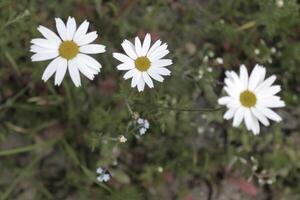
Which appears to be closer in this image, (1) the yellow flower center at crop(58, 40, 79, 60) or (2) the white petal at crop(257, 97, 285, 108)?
(1) the yellow flower center at crop(58, 40, 79, 60)

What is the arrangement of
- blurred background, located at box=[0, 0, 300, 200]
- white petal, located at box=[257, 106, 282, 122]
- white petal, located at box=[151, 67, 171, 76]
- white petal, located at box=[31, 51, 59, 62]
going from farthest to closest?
blurred background, located at box=[0, 0, 300, 200], white petal, located at box=[257, 106, 282, 122], white petal, located at box=[151, 67, 171, 76], white petal, located at box=[31, 51, 59, 62]

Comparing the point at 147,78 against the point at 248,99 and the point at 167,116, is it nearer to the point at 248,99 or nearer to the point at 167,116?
the point at 248,99

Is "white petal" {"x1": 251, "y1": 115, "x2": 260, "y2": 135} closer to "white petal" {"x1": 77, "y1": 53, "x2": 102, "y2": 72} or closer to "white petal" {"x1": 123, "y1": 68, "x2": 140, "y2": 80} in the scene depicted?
"white petal" {"x1": 123, "y1": 68, "x2": 140, "y2": 80}

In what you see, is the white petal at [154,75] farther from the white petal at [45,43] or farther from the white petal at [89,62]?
the white petal at [45,43]

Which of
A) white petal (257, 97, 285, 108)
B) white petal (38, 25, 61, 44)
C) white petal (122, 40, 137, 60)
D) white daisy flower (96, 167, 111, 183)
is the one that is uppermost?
white petal (122, 40, 137, 60)

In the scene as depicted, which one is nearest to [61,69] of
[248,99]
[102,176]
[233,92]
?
[102,176]

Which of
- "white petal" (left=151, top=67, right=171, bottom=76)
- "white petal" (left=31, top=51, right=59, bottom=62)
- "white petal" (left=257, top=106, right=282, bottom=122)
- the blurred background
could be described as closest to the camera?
"white petal" (left=31, top=51, right=59, bottom=62)

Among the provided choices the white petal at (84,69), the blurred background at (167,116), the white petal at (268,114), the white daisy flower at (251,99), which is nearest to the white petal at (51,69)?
the white petal at (84,69)

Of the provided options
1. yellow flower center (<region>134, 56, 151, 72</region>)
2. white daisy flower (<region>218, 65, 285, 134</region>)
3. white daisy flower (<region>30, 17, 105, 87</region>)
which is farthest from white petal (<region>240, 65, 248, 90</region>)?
white daisy flower (<region>30, 17, 105, 87</region>)
